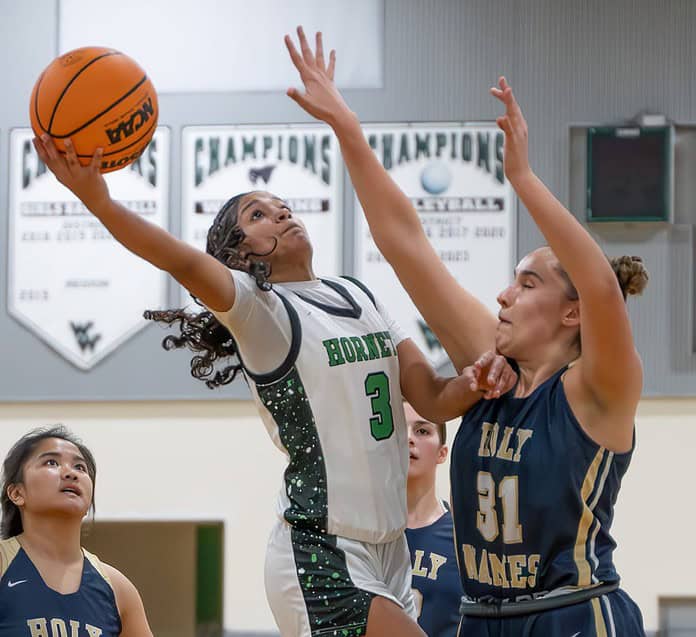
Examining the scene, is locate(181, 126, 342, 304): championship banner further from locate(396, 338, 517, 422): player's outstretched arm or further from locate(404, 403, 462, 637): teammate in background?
locate(396, 338, 517, 422): player's outstretched arm

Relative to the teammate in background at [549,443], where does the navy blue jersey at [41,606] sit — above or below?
below

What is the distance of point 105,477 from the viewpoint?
717cm

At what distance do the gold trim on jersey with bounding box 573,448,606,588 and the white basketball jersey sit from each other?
0.49 m

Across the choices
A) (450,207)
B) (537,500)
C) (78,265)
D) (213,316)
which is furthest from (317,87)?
(78,265)

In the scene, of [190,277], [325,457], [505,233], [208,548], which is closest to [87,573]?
[325,457]

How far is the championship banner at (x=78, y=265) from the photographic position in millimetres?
7223

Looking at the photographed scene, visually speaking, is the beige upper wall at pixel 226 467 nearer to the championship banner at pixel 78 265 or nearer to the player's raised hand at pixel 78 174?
the championship banner at pixel 78 265

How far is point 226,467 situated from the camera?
7.14 meters

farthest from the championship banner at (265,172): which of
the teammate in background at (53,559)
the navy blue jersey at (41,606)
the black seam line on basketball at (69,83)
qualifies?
the black seam line on basketball at (69,83)

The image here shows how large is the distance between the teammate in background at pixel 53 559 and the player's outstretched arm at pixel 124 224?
1.68 metres

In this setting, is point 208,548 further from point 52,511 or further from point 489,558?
point 489,558

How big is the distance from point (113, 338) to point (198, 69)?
75.3 inches

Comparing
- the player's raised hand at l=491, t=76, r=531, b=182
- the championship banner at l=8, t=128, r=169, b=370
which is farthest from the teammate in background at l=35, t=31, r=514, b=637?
the championship banner at l=8, t=128, r=169, b=370

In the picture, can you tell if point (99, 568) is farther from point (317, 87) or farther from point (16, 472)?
point (317, 87)
